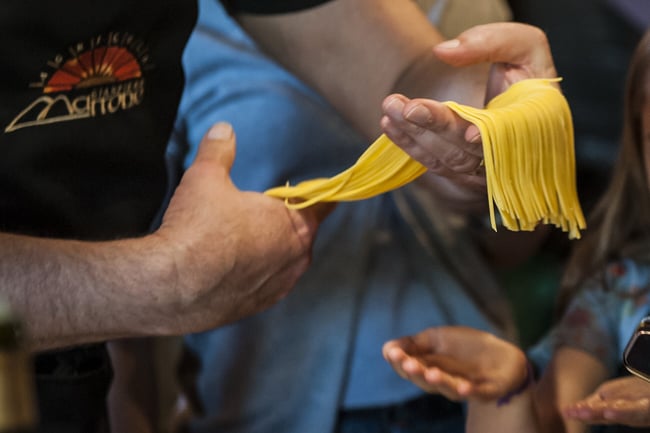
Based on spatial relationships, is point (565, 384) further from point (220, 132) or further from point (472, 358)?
point (220, 132)

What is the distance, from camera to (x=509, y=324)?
3.00 ft

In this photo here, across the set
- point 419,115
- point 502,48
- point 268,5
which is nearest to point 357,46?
point 268,5

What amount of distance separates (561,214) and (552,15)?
1.60 feet

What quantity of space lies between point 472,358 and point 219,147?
0.29 meters

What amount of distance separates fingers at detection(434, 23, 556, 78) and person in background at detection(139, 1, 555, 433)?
11 centimetres

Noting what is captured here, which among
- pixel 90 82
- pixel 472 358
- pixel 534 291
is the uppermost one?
pixel 90 82

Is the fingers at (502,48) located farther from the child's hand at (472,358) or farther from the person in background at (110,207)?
the child's hand at (472,358)

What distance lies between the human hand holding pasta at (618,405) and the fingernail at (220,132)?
38cm

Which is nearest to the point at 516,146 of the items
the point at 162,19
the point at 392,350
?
the point at 392,350

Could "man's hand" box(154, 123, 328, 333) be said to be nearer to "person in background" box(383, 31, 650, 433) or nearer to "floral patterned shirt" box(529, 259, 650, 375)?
"person in background" box(383, 31, 650, 433)

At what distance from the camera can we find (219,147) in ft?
2.40

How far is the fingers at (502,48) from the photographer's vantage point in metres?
0.65

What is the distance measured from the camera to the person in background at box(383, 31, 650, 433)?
67 cm

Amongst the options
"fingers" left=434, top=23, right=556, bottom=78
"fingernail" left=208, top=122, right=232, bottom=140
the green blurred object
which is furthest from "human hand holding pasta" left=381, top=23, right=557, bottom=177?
the green blurred object
